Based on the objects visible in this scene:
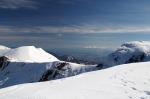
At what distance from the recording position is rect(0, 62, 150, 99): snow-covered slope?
62.9 ft

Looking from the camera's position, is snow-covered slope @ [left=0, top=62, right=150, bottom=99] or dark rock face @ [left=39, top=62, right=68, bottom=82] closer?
snow-covered slope @ [left=0, top=62, right=150, bottom=99]

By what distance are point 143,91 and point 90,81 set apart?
148 inches

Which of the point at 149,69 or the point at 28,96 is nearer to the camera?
the point at 28,96

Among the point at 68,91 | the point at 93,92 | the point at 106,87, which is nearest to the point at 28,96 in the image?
the point at 68,91

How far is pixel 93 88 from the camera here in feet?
69.9

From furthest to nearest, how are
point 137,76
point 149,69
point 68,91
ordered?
point 149,69
point 137,76
point 68,91

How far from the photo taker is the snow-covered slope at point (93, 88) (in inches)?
755

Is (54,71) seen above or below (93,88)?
below

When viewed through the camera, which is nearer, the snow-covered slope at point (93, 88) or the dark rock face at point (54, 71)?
the snow-covered slope at point (93, 88)

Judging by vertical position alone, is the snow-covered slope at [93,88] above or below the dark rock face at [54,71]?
above

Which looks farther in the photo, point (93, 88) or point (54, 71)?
point (54, 71)

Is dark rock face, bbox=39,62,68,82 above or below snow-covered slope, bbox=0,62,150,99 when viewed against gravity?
below

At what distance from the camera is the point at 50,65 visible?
184375 mm

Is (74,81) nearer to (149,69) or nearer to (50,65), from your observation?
(149,69)
